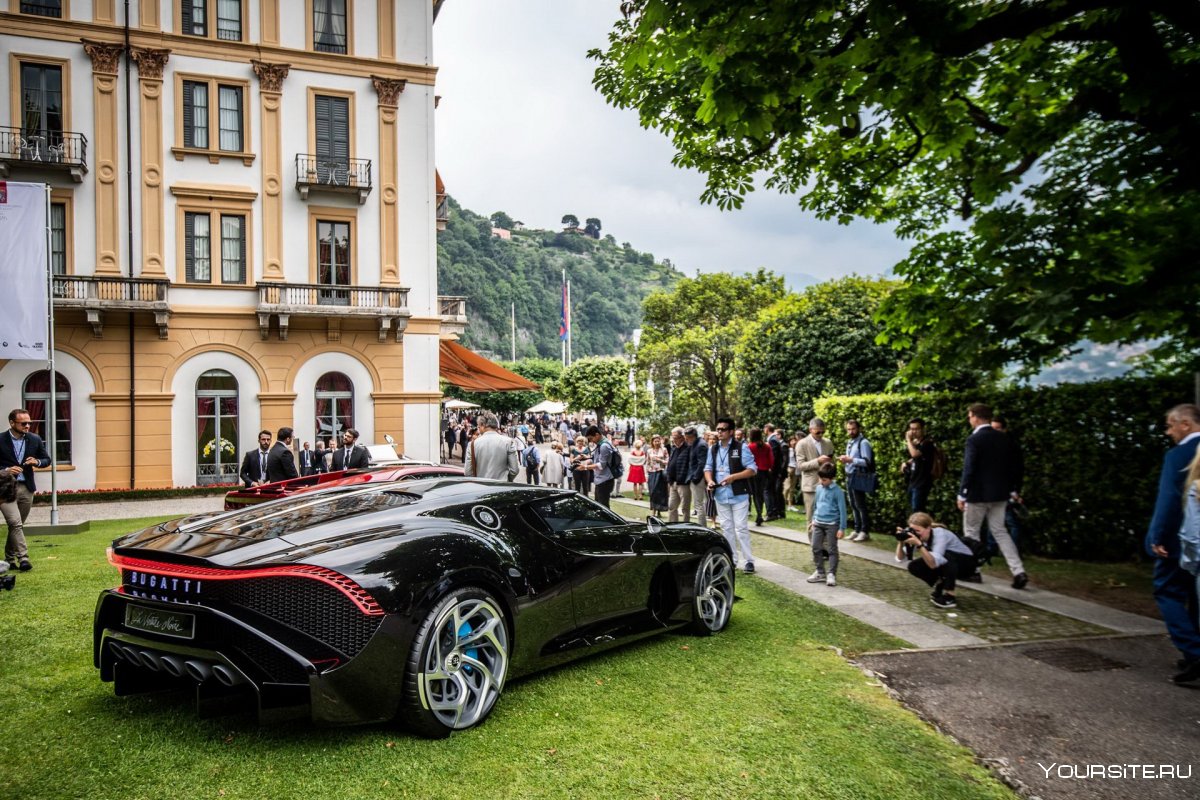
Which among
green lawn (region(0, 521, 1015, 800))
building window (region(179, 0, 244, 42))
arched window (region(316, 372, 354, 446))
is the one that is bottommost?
green lawn (region(0, 521, 1015, 800))

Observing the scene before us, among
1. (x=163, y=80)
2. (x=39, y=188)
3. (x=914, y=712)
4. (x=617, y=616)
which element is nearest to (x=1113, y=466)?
(x=914, y=712)

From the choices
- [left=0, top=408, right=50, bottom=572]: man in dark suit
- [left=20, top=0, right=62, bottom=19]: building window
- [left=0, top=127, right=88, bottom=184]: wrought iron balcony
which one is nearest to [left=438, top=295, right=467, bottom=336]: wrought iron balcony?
[left=0, top=127, right=88, bottom=184]: wrought iron balcony

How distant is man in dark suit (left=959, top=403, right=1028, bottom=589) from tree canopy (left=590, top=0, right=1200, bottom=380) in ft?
2.78

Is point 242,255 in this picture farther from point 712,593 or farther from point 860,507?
point 712,593

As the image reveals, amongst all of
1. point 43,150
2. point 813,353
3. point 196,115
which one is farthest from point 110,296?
point 813,353

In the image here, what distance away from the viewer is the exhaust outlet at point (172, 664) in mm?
3732

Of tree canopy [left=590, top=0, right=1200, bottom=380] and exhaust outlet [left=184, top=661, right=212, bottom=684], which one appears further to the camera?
tree canopy [left=590, top=0, right=1200, bottom=380]

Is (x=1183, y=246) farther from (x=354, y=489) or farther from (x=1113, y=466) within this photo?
(x=354, y=489)

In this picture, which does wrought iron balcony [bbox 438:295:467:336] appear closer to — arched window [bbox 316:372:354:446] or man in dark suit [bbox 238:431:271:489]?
arched window [bbox 316:372:354:446]

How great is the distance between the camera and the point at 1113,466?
9383 mm

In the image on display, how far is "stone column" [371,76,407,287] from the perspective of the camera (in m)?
25.0

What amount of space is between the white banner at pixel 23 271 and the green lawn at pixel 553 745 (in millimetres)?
9997

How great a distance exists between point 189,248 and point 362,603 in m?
23.0

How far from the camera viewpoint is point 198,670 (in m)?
3.68
